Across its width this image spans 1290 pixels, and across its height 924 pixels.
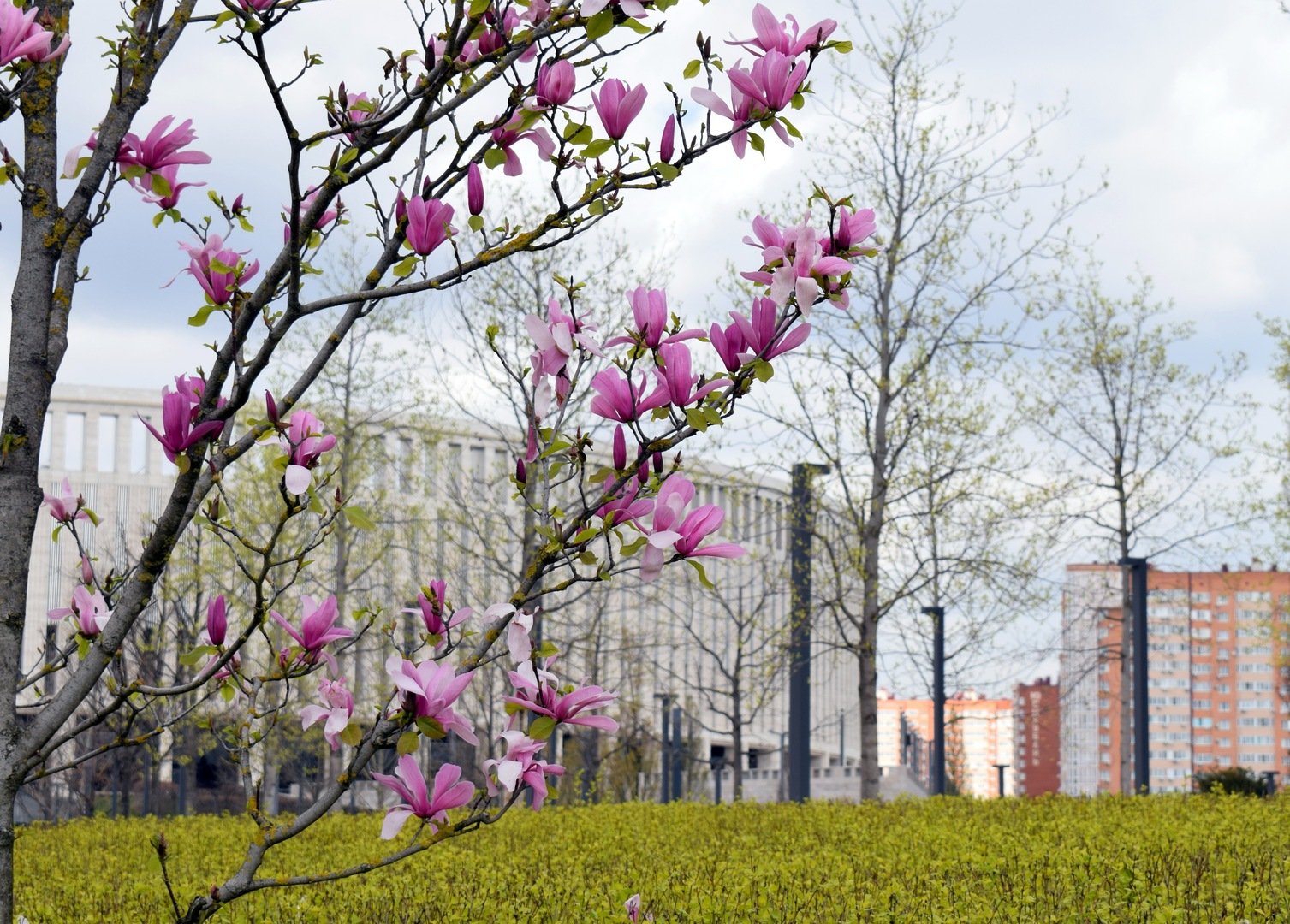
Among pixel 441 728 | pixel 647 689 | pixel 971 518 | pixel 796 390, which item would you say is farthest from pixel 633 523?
pixel 647 689

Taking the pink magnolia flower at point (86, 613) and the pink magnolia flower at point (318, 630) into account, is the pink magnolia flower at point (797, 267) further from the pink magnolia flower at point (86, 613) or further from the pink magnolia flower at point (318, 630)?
the pink magnolia flower at point (86, 613)

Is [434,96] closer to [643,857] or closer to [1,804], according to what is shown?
[1,804]

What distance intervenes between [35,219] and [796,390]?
38.0ft

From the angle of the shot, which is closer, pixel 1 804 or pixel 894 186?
pixel 1 804

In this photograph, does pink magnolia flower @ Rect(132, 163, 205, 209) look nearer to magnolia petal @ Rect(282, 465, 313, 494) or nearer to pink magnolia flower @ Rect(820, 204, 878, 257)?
magnolia petal @ Rect(282, 465, 313, 494)

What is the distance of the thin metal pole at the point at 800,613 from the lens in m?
15.1

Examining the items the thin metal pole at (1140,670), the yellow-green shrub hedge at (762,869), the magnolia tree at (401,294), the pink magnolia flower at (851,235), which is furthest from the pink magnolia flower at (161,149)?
the thin metal pole at (1140,670)

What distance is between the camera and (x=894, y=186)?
14570mm

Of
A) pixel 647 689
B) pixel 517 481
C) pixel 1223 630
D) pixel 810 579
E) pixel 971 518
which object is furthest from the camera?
pixel 1223 630

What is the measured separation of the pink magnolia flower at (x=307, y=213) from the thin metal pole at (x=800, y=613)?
11.3m

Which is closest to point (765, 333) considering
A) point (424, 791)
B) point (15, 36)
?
point (424, 791)

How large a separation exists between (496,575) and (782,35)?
15322mm

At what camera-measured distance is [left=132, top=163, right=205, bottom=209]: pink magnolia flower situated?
3.45 m

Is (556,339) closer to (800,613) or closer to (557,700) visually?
(557,700)
